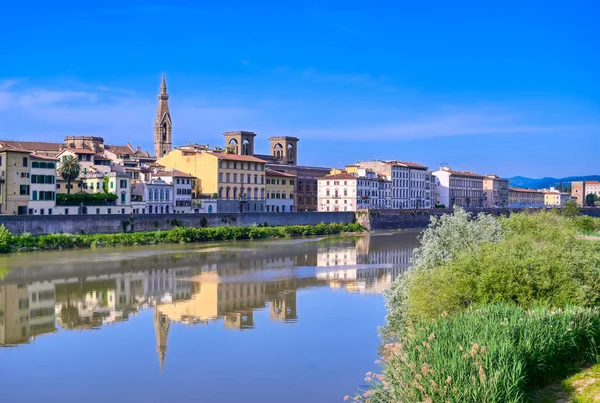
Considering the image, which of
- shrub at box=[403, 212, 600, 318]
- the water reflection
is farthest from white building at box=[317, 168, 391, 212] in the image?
shrub at box=[403, 212, 600, 318]

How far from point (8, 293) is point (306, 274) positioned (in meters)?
16.0

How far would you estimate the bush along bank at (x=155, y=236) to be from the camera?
4875 centimetres

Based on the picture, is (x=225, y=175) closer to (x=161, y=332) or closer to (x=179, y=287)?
(x=179, y=287)

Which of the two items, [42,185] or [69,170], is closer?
[42,185]

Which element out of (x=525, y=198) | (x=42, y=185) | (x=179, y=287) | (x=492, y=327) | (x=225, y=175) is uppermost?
(x=525, y=198)

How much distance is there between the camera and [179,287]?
34875 mm

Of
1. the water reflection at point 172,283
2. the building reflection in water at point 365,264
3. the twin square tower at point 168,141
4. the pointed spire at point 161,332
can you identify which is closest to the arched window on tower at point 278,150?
the twin square tower at point 168,141

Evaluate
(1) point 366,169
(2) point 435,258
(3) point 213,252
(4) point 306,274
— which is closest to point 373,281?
(4) point 306,274

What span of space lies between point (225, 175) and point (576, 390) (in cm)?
6795

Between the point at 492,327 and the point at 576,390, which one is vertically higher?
the point at 492,327

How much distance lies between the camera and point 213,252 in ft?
173

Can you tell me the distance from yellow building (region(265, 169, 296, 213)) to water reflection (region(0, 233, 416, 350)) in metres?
28.9

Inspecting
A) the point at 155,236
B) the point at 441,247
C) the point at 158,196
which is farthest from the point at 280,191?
the point at 441,247

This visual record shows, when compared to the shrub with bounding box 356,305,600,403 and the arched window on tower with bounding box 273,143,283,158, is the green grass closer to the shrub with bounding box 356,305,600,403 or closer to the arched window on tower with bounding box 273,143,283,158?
the shrub with bounding box 356,305,600,403
